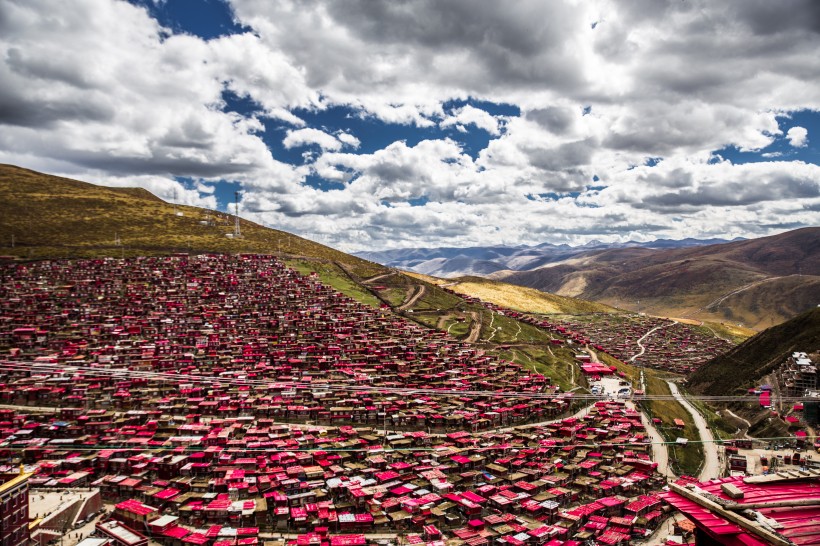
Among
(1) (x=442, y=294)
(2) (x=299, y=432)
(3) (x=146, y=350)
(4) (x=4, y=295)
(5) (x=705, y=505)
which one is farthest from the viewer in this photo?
(1) (x=442, y=294)

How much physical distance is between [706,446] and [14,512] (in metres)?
66.7

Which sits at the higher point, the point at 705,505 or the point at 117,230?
the point at 117,230

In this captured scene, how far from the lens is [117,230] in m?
142

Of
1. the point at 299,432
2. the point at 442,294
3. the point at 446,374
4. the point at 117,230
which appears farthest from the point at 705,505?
the point at 117,230

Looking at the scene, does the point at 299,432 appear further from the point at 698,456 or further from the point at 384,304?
the point at 384,304

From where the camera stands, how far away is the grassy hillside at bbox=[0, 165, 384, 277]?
124m

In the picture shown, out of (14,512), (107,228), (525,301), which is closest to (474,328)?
(14,512)

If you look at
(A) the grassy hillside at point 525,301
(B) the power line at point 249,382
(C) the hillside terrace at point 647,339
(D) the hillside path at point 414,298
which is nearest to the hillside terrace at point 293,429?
(B) the power line at point 249,382

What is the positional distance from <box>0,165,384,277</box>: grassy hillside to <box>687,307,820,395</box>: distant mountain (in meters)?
80.9

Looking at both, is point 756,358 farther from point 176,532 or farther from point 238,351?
point 176,532

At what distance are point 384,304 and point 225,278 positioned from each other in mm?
33784

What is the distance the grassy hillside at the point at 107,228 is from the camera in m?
124

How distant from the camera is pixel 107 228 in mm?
142625

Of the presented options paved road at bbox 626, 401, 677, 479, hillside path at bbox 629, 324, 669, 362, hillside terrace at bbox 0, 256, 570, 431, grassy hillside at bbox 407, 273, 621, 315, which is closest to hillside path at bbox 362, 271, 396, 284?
hillside terrace at bbox 0, 256, 570, 431
